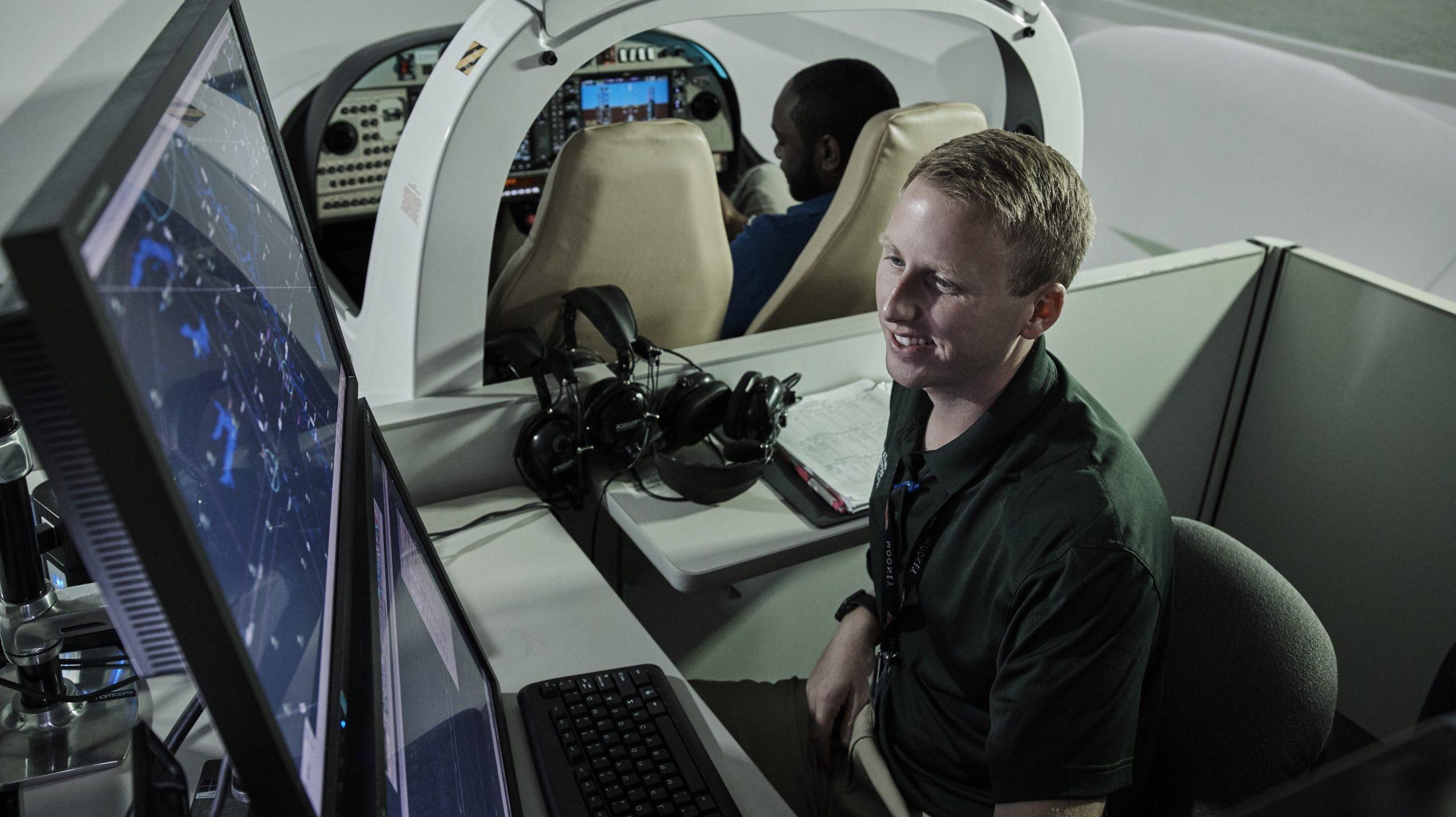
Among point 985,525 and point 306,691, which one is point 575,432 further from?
point 306,691

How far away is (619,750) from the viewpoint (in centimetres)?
98

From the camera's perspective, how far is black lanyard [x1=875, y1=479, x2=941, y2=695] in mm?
1178

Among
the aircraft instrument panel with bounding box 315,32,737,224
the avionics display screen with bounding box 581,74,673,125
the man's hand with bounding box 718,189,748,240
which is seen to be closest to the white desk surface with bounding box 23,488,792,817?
the man's hand with bounding box 718,189,748,240

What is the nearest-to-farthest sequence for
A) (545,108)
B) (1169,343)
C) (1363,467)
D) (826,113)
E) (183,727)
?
1. (183,727)
2. (1363,467)
3. (1169,343)
4. (826,113)
5. (545,108)

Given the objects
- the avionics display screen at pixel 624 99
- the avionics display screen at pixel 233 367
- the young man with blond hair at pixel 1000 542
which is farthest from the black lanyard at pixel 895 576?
the avionics display screen at pixel 624 99

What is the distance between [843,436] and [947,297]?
577 millimetres

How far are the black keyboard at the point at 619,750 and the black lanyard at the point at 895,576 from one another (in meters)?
0.30

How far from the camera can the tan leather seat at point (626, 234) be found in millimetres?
1641

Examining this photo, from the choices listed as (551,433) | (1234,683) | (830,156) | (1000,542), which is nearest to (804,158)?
(830,156)

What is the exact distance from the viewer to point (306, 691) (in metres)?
0.50

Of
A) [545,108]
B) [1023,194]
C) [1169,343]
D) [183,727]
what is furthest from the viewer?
[545,108]

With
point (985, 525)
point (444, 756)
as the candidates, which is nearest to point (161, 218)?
point (444, 756)

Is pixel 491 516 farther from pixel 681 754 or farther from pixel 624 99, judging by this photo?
pixel 624 99

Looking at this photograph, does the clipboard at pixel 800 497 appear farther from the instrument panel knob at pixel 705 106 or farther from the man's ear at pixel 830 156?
the instrument panel knob at pixel 705 106
